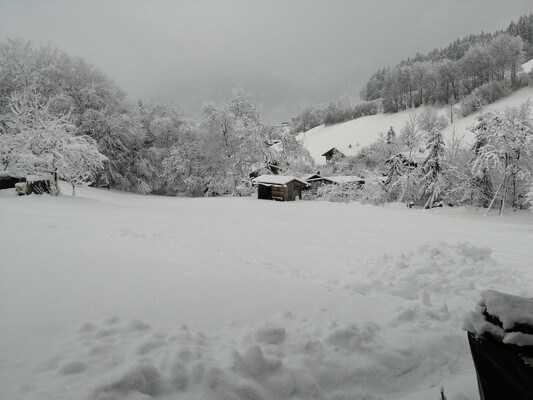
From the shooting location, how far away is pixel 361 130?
7038 cm

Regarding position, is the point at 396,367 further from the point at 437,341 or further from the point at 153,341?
the point at 153,341

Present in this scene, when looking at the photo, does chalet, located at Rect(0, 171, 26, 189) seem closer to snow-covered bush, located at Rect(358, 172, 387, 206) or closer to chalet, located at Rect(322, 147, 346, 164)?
snow-covered bush, located at Rect(358, 172, 387, 206)

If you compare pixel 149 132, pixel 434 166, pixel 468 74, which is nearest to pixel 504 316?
pixel 434 166

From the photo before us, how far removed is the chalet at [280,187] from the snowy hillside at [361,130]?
26717 mm

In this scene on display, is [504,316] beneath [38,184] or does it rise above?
beneath

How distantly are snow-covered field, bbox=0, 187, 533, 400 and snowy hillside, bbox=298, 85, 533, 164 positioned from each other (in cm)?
4933

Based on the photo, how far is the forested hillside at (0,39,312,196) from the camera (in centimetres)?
2856

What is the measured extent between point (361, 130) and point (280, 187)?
4959 centimetres

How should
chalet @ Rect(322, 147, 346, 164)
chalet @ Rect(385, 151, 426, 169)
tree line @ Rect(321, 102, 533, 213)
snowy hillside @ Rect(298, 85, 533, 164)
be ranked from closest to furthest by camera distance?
tree line @ Rect(321, 102, 533, 213)
chalet @ Rect(385, 151, 426, 169)
snowy hillside @ Rect(298, 85, 533, 164)
chalet @ Rect(322, 147, 346, 164)

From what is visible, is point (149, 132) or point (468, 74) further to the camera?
point (468, 74)

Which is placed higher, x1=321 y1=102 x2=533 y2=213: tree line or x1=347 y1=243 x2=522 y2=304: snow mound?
x1=321 y1=102 x2=533 y2=213: tree line

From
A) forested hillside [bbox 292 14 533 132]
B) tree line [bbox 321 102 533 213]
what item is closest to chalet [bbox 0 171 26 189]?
tree line [bbox 321 102 533 213]

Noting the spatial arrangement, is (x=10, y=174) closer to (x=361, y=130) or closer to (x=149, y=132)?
(x=149, y=132)

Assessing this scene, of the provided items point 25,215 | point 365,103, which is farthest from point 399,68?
point 25,215
